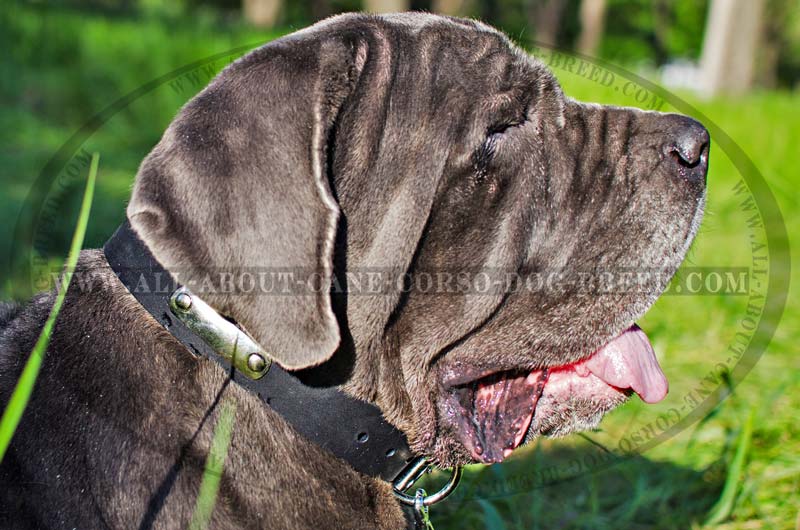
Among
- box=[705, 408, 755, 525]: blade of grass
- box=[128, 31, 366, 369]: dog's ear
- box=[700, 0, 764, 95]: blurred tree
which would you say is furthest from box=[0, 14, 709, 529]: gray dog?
box=[700, 0, 764, 95]: blurred tree

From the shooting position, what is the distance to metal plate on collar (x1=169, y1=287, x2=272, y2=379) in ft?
7.02

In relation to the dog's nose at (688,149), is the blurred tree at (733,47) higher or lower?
lower

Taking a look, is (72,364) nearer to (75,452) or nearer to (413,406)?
(75,452)

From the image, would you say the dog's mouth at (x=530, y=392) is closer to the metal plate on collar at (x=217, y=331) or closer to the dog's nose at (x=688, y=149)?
the dog's nose at (x=688, y=149)

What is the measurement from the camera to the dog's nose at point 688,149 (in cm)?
265

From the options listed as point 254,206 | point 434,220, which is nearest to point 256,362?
point 254,206

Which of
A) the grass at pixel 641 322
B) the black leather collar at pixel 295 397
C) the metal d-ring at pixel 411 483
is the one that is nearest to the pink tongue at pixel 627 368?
the grass at pixel 641 322

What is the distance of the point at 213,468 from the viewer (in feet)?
7.14

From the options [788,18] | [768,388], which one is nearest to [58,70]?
[768,388]

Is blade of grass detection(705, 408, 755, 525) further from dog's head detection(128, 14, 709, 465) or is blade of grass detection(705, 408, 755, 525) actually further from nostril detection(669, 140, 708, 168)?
nostril detection(669, 140, 708, 168)

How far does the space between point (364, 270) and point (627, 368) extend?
954 mm

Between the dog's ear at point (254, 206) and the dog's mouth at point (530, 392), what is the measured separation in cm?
65

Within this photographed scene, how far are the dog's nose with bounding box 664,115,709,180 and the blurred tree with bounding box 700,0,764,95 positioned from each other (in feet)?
44.0

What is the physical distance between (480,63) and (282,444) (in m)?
1.23
